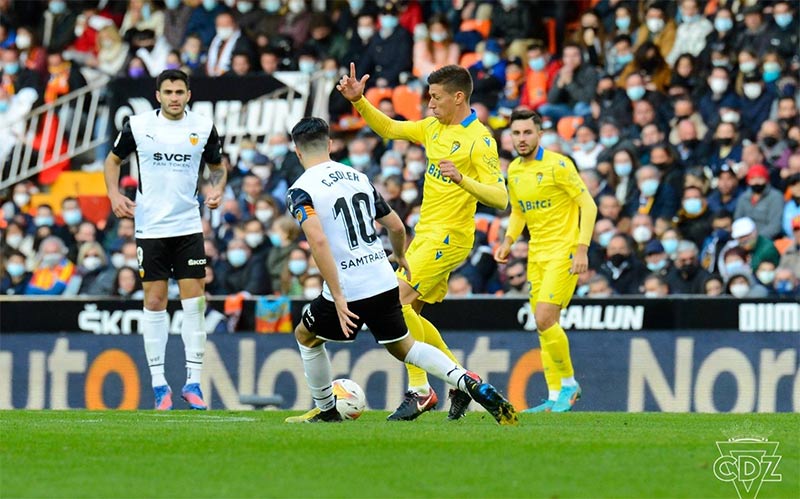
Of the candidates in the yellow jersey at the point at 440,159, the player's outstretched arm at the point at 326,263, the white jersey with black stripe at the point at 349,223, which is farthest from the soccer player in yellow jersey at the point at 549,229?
the player's outstretched arm at the point at 326,263

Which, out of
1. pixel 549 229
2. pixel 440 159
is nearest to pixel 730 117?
pixel 549 229

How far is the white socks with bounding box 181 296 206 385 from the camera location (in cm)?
1311

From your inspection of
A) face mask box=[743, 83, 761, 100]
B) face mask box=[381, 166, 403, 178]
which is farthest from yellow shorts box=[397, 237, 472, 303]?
face mask box=[743, 83, 761, 100]

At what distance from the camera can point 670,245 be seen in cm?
1794

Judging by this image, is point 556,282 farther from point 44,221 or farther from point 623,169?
point 44,221

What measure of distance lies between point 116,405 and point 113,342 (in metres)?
0.69

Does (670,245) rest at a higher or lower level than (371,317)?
higher

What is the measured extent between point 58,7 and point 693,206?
12092 millimetres

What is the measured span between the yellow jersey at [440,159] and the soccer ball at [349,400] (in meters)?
1.33

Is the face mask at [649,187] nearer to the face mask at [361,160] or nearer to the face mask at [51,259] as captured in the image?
the face mask at [361,160]

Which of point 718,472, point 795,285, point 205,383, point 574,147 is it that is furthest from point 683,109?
point 718,472

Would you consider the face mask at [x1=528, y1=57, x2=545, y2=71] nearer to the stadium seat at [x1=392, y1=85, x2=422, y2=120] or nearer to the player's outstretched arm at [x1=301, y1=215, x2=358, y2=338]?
the stadium seat at [x1=392, y1=85, x2=422, y2=120]

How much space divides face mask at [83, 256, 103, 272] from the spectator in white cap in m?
8.05

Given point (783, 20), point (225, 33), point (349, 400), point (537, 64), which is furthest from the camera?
point (225, 33)
